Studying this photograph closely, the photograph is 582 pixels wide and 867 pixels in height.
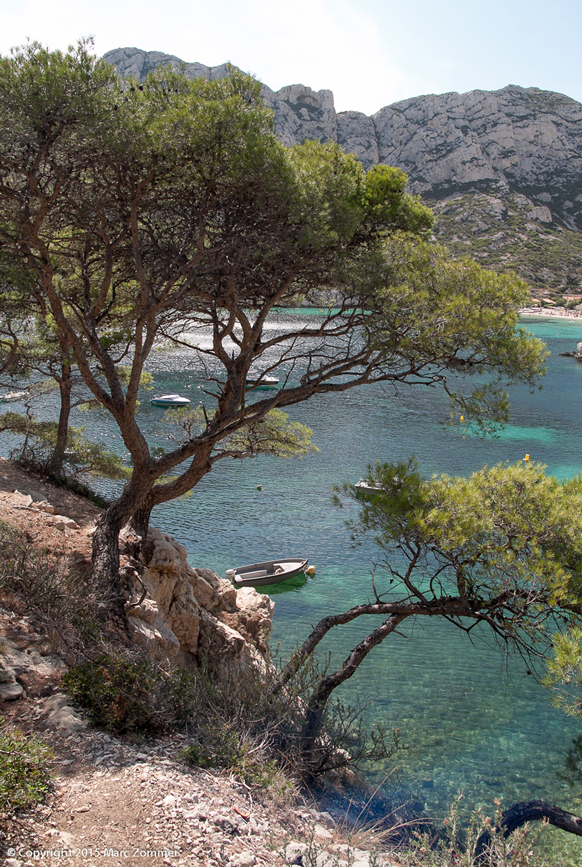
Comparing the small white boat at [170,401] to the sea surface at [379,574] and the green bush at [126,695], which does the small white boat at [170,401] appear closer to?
the sea surface at [379,574]

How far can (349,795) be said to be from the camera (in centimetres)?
592

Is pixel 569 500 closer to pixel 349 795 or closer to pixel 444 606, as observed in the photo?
pixel 444 606

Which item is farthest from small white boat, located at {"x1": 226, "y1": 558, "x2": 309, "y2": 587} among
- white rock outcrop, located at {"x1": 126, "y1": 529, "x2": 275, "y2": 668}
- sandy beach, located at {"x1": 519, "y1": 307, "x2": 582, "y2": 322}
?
sandy beach, located at {"x1": 519, "y1": 307, "x2": 582, "y2": 322}

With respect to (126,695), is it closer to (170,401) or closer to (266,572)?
(266,572)

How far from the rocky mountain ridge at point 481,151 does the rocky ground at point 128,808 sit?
267ft

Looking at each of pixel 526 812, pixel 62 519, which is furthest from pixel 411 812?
pixel 62 519

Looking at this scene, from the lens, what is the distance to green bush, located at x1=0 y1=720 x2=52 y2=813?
291cm

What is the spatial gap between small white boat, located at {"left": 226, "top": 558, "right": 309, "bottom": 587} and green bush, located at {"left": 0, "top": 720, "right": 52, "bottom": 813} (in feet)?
35.5

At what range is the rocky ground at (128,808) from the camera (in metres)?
2.96

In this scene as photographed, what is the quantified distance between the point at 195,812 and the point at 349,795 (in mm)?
3117

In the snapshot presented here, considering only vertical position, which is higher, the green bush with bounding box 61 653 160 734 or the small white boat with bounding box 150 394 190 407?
the green bush with bounding box 61 653 160 734

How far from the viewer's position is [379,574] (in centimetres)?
1598

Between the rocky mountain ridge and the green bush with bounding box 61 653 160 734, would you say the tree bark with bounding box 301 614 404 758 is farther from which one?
the rocky mountain ridge

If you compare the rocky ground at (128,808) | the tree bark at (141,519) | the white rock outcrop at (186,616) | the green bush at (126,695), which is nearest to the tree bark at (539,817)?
the rocky ground at (128,808)
